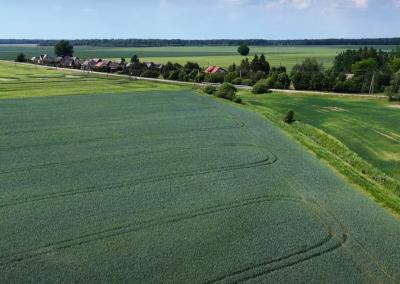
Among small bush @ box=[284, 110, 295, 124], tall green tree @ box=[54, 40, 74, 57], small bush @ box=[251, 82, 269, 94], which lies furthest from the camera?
tall green tree @ box=[54, 40, 74, 57]

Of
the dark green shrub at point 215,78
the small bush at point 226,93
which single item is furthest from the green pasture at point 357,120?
the dark green shrub at point 215,78

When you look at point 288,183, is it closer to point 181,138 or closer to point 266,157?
point 266,157

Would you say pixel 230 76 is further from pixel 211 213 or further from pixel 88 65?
pixel 211 213

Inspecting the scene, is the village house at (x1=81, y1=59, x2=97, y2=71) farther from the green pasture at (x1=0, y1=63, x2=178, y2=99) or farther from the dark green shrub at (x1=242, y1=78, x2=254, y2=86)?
the dark green shrub at (x1=242, y1=78, x2=254, y2=86)

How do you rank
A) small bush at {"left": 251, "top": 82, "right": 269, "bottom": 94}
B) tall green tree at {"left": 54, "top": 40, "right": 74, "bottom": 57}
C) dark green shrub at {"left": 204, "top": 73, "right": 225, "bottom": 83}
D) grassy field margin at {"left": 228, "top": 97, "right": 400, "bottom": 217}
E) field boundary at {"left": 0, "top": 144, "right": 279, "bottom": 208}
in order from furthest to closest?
tall green tree at {"left": 54, "top": 40, "right": 74, "bottom": 57} < dark green shrub at {"left": 204, "top": 73, "right": 225, "bottom": 83} < small bush at {"left": 251, "top": 82, "right": 269, "bottom": 94} < grassy field margin at {"left": 228, "top": 97, "right": 400, "bottom": 217} < field boundary at {"left": 0, "top": 144, "right": 279, "bottom": 208}

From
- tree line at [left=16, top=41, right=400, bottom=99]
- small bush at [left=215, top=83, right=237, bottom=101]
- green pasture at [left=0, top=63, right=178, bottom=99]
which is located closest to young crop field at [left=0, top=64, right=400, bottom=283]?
small bush at [left=215, top=83, right=237, bottom=101]

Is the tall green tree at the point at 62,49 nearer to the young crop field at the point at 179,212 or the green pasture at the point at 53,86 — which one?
the green pasture at the point at 53,86
